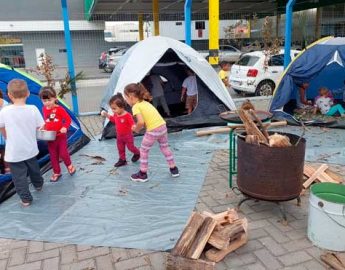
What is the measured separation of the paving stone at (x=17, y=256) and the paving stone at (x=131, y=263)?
0.93m

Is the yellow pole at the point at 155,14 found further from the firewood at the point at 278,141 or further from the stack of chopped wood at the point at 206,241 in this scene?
the stack of chopped wood at the point at 206,241

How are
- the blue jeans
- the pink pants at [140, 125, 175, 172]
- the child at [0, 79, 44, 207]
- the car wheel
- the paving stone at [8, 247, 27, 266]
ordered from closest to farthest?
the paving stone at [8, 247, 27, 266] → the child at [0, 79, 44, 207] → the pink pants at [140, 125, 175, 172] → the blue jeans → the car wheel

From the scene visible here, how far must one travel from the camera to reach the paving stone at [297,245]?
11.2 feet

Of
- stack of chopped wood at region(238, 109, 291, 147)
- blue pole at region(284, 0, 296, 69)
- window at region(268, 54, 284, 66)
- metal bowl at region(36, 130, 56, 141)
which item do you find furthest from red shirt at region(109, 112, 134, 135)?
window at region(268, 54, 284, 66)

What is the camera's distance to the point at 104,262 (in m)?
3.33

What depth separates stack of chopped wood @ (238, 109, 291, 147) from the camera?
3.78 m

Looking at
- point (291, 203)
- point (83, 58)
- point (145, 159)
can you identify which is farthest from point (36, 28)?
point (291, 203)

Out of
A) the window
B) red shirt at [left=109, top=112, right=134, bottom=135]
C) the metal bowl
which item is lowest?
red shirt at [left=109, top=112, right=134, bottom=135]

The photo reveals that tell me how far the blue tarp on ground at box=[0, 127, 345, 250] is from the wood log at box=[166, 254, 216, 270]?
469 mm

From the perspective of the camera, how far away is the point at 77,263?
332 centimetres

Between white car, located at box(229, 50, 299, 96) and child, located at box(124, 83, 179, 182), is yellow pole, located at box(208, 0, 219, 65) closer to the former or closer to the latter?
white car, located at box(229, 50, 299, 96)

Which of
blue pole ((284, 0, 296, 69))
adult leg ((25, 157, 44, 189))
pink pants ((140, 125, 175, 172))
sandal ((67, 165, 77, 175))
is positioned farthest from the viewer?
blue pole ((284, 0, 296, 69))

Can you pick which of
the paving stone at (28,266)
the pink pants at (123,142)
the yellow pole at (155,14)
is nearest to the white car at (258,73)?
the yellow pole at (155,14)

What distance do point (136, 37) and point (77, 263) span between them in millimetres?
21420
